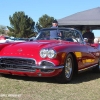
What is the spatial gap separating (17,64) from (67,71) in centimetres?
110

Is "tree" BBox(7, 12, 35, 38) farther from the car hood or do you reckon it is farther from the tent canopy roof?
the car hood

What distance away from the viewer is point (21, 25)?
5931cm

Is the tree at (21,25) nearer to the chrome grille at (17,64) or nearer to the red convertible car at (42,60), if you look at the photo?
the red convertible car at (42,60)

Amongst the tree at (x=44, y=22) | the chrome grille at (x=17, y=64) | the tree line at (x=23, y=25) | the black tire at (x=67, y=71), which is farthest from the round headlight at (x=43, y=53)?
the tree at (x=44, y=22)

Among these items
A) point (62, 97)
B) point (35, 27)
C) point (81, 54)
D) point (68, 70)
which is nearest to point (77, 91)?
point (62, 97)

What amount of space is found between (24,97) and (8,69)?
4.75 ft

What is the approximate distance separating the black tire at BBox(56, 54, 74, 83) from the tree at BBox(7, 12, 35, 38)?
2043 inches

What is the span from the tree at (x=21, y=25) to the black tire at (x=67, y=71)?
51.9 meters

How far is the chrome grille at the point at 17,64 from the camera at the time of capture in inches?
203

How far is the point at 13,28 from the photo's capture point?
201ft

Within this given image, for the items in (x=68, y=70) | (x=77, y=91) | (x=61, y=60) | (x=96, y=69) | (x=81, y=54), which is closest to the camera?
(x=77, y=91)

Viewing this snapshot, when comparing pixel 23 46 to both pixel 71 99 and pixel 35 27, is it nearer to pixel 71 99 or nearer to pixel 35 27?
pixel 71 99

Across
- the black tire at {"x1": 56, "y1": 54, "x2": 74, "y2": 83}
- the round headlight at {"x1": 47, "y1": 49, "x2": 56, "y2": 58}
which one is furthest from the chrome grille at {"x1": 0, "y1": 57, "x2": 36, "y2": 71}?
the black tire at {"x1": 56, "y1": 54, "x2": 74, "y2": 83}

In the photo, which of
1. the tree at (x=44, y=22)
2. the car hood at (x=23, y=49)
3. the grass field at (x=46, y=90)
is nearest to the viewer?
the grass field at (x=46, y=90)
